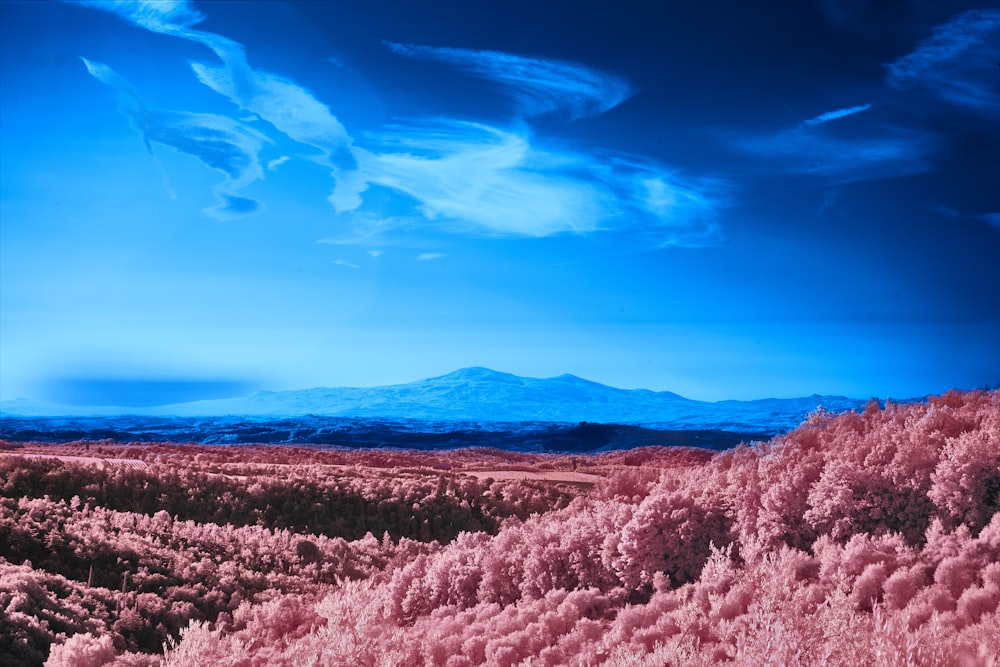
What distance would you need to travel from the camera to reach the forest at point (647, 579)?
21.1 feet

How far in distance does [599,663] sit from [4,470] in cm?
2218

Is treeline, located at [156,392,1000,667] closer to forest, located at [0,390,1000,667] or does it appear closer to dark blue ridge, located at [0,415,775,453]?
forest, located at [0,390,1000,667]

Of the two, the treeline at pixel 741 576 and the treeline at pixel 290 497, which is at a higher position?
the treeline at pixel 741 576

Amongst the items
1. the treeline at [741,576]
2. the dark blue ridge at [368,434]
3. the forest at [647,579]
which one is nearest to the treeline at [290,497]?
the forest at [647,579]

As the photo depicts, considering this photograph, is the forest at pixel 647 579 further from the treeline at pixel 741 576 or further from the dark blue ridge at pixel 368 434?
the dark blue ridge at pixel 368 434

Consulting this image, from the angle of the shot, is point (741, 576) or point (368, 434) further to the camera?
point (368, 434)

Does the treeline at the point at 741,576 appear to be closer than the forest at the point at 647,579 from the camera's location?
Yes

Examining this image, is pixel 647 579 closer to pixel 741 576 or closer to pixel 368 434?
pixel 741 576

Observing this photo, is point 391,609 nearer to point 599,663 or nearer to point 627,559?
point 627,559

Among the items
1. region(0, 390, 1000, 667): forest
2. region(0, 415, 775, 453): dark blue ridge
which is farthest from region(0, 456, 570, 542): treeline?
region(0, 415, 775, 453): dark blue ridge

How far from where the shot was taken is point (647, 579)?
8648 mm

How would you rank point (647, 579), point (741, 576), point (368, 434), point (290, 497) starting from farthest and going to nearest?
1. point (368, 434)
2. point (290, 497)
3. point (647, 579)
4. point (741, 576)

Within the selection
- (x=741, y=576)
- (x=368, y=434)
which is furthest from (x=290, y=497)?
(x=368, y=434)

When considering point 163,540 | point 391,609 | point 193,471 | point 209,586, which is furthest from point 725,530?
point 193,471
